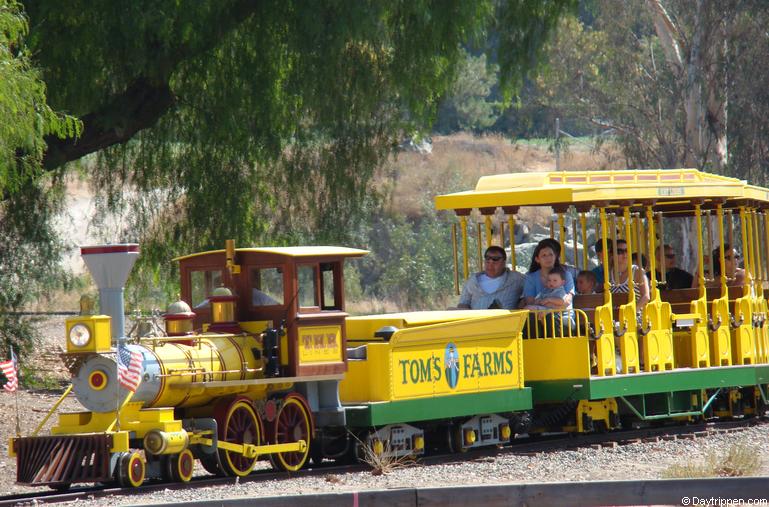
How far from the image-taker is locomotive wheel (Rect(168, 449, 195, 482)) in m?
11.8

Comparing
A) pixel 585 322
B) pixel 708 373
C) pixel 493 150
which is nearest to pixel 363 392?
pixel 585 322

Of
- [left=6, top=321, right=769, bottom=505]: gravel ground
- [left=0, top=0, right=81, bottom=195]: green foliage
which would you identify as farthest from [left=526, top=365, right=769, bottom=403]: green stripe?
[left=0, top=0, right=81, bottom=195]: green foliage

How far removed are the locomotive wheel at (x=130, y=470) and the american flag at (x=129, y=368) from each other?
59cm

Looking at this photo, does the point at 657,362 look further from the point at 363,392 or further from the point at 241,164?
the point at 241,164

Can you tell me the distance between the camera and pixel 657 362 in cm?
1567

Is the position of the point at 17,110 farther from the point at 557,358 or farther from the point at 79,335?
the point at 557,358

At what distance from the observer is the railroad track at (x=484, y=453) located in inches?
440

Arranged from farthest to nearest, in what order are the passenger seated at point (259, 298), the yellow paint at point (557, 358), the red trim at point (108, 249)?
the yellow paint at point (557, 358)
the passenger seated at point (259, 298)
the red trim at point (108, 249)

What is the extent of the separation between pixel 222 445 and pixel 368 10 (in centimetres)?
828

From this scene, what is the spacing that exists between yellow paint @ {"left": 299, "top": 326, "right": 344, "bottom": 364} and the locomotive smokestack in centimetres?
183

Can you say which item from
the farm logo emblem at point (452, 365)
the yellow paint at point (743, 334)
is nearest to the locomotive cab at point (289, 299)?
→ the farm logo emblem at point (452, 365)

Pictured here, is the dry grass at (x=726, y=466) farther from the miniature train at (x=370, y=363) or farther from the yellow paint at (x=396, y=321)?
the yellow paint at (x=396, y=321)

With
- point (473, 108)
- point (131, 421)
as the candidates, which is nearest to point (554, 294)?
point (131, 421)

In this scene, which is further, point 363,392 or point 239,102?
point 239,102
